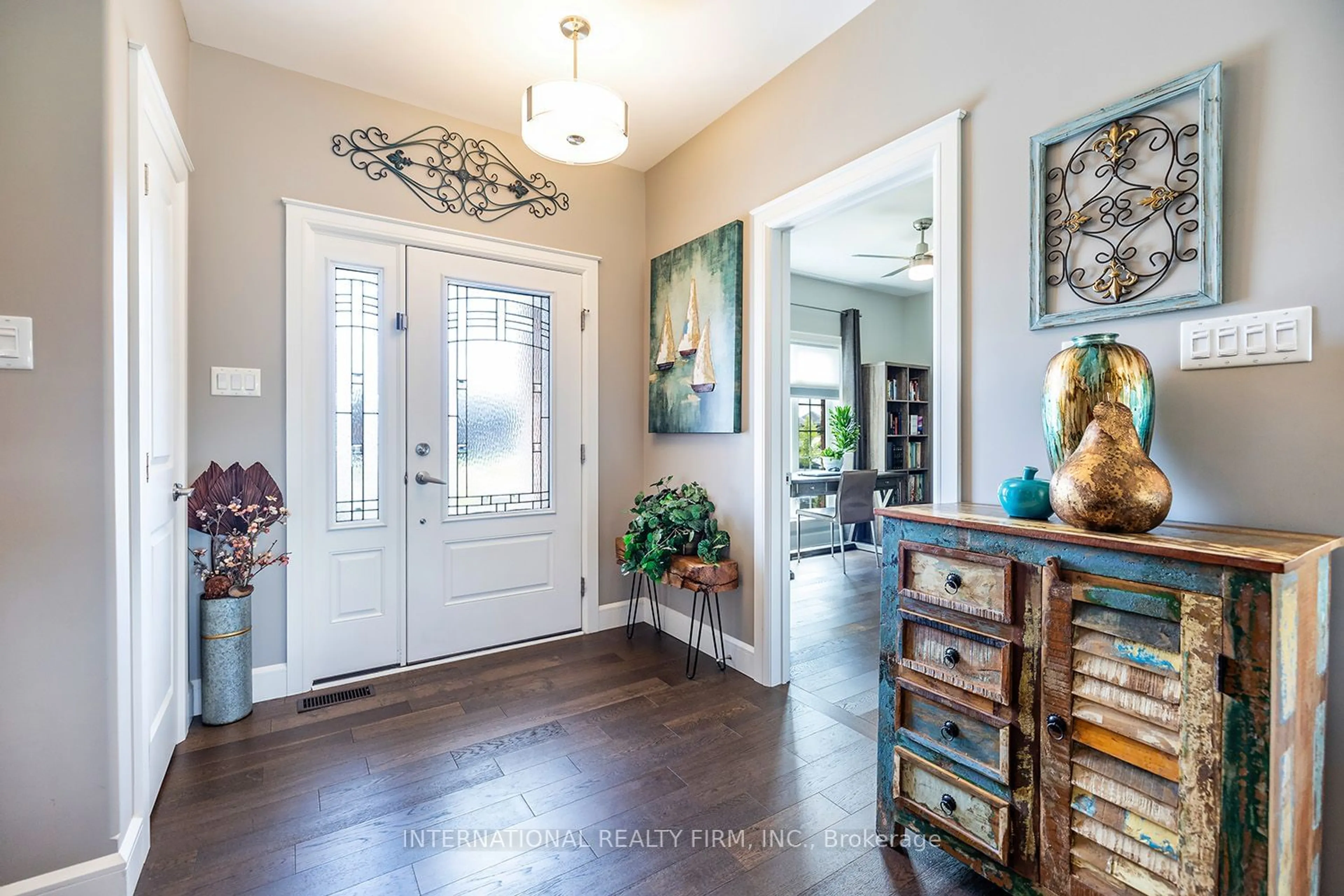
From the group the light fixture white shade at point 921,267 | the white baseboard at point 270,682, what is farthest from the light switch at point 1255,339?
the white baseboard at point 270,682

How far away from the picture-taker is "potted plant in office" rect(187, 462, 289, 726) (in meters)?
2.31

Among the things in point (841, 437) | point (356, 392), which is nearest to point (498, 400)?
point (356, 392)

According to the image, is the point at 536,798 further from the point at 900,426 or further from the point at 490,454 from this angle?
the point at 900,426

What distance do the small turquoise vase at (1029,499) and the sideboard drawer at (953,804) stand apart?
0.65 metres

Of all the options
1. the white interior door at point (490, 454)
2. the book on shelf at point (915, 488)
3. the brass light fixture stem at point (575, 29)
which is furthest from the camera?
the book on shelf at point (915, 488)

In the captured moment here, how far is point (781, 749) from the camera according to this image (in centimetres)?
217

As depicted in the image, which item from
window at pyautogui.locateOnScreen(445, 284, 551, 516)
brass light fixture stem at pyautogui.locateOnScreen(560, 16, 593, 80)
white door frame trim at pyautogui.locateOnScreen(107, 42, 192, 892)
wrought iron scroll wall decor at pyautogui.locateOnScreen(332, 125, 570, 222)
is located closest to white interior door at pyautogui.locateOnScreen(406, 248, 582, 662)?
window at pyautogui.locateOnScreen(445, 284, 551, 516)

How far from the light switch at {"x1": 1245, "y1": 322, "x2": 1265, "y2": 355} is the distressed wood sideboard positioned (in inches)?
15.6

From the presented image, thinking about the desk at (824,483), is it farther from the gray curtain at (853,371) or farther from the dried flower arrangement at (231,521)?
the dried flower arrangement at (231,521)

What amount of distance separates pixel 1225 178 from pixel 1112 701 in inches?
46.8

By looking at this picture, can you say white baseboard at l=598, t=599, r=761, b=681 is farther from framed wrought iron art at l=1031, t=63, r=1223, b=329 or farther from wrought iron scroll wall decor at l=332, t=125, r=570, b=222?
wrought iron scroll wall decor at l=332, t=125, r=570, b=222

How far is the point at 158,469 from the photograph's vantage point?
6.30 feet

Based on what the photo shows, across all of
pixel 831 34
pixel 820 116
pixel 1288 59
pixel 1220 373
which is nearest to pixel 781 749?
pixel 1220 373

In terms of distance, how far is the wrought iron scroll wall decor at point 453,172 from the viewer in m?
2.78
